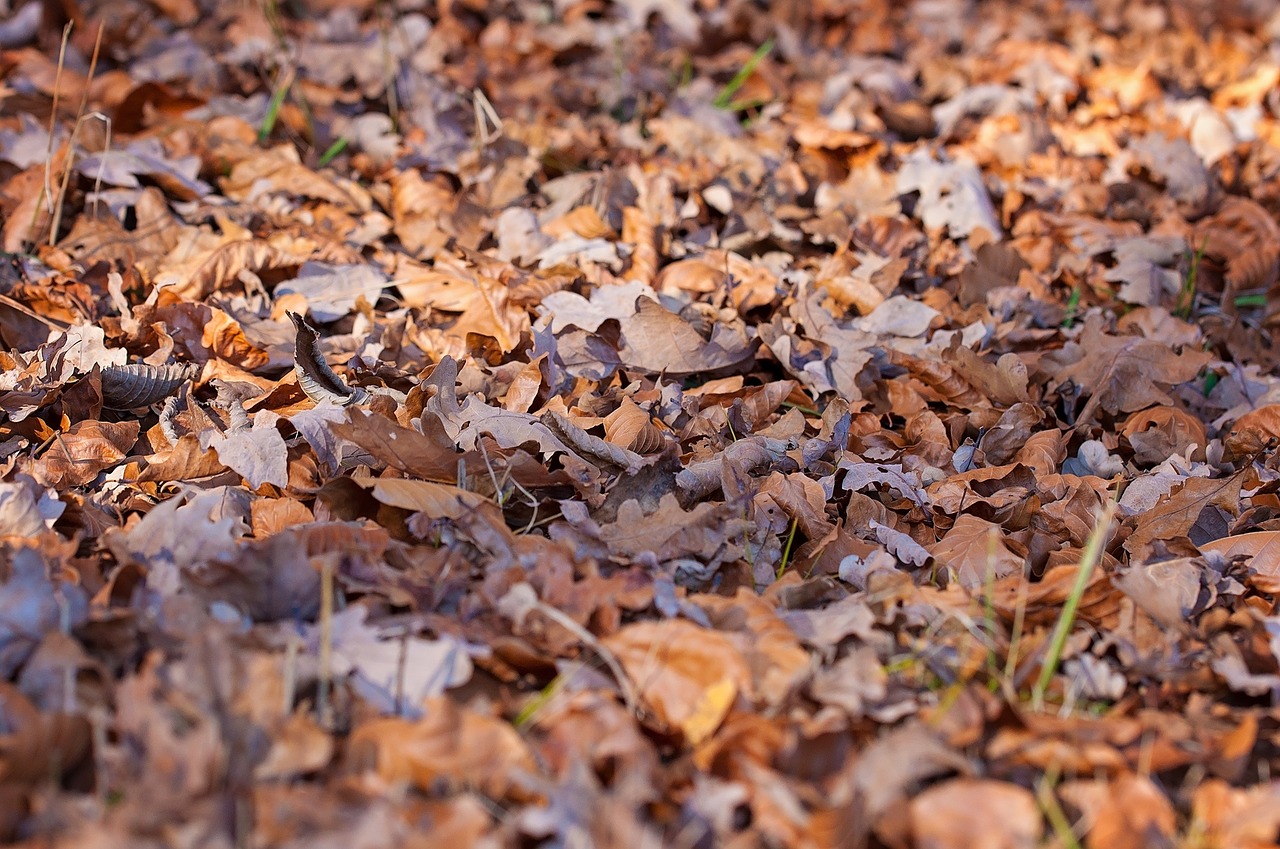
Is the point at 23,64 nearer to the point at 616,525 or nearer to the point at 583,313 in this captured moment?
the point at 583,313

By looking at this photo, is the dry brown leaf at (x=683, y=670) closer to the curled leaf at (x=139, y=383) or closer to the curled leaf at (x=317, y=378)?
the curled leaf at (x=317, y=378)

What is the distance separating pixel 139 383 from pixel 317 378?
1.21 feet

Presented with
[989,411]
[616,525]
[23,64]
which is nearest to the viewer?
[616,525]

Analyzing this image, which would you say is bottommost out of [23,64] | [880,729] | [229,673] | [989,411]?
[989,411]

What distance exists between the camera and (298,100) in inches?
127

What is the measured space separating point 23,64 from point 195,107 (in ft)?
1.63

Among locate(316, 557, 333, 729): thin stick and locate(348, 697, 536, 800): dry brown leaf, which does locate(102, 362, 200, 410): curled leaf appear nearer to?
locate(316, 557, 333, 729): thin stick

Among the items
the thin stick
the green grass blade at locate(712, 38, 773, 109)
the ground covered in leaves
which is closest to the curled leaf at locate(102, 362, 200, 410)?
the ground covered in leaves

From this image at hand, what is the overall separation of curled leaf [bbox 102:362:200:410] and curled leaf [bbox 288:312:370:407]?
28cm

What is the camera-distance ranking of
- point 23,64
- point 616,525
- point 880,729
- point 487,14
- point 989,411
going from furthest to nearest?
1. point 487,14
2. point 23,64
3. point 989,411
4. point 616,525
5. point 880,729

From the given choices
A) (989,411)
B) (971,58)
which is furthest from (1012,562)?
(971,58)

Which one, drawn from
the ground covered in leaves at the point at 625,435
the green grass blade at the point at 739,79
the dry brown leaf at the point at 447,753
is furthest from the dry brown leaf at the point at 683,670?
the green grass blade at the point at 739,79

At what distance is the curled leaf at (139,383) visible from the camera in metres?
2.08

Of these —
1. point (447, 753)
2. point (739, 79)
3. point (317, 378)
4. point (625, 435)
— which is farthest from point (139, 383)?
point (739, 79)
